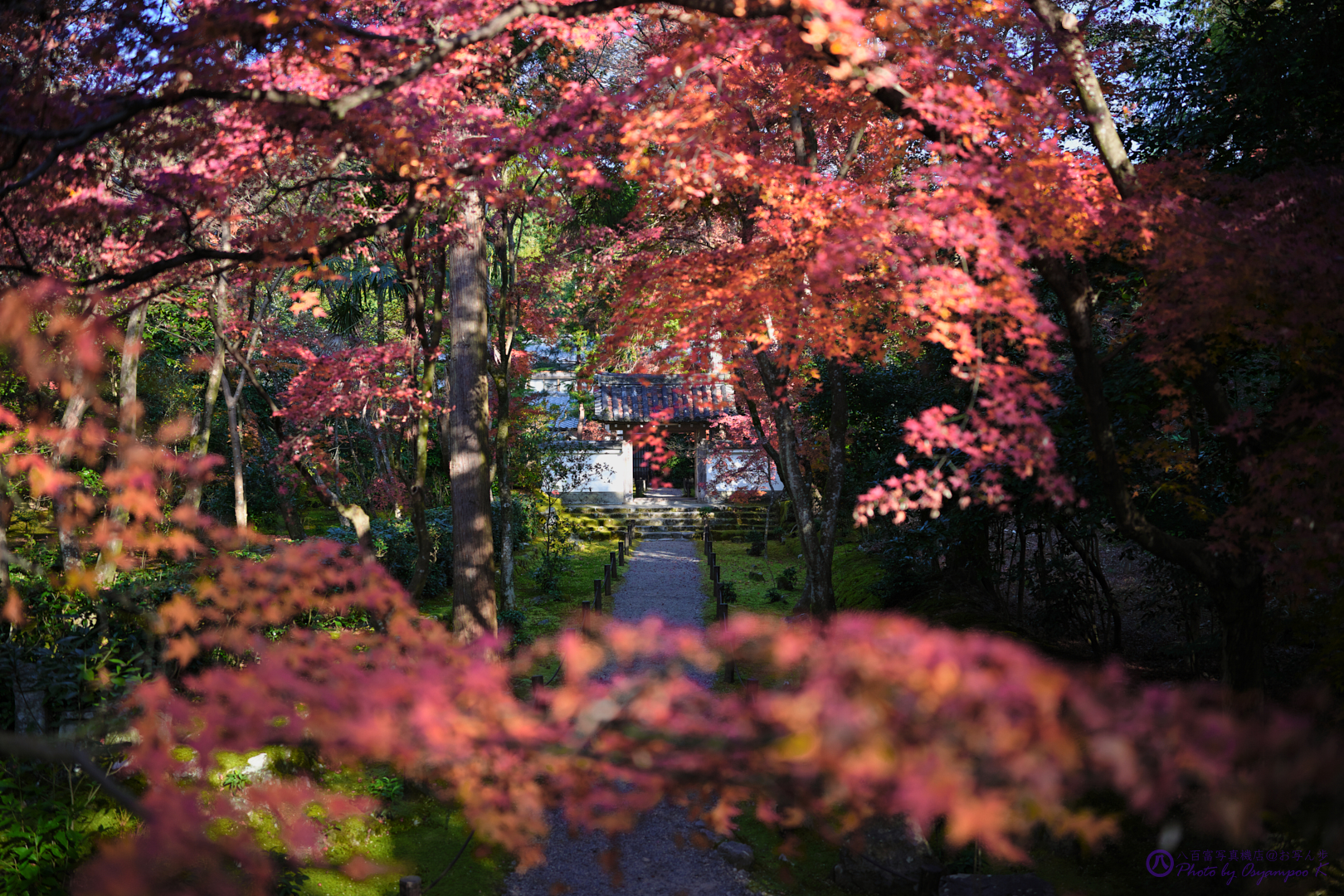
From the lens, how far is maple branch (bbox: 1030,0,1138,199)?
507 cm

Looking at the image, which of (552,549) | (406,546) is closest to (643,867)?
(406,546)

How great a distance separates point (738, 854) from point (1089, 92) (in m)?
6.19

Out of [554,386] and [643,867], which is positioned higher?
[554,386]

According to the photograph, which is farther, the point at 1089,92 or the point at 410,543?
the point at 410,543

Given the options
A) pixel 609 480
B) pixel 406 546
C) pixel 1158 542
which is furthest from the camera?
pixel 609 480

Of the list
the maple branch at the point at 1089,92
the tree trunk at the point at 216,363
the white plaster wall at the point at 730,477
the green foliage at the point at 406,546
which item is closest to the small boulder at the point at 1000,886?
the maple branch at the point at 1089,92

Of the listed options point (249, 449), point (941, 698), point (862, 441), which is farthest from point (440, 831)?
point (249, 449)

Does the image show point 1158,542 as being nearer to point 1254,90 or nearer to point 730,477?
point 1254,90

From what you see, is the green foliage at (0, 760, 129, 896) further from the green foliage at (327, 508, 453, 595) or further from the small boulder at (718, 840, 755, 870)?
the green foliage at (327, 508, 453, 595)

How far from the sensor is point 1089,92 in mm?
5129

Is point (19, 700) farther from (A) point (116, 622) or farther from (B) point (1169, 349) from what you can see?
(B) point (1169, 349)

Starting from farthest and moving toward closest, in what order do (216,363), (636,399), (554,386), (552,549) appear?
(554,386) → (636,399) → (552,549) → (216,363)

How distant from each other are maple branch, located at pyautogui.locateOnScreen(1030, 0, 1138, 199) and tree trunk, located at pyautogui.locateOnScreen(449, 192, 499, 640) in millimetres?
4755

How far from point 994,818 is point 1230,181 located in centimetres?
531
